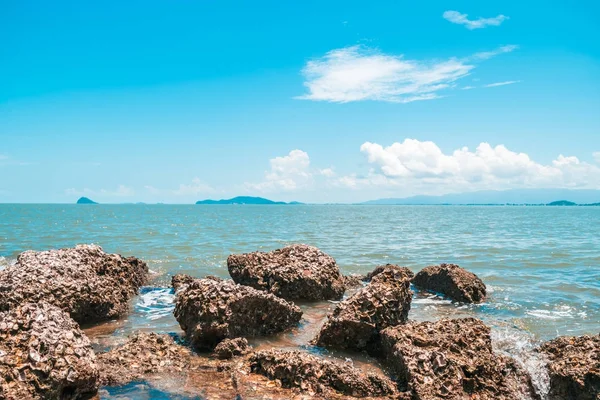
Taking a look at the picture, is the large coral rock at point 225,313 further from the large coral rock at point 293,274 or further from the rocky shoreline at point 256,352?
the large coral rock at point 293,274

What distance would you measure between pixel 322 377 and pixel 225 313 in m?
3.25

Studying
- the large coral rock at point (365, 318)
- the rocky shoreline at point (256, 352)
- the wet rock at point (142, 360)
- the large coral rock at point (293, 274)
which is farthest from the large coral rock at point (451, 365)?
the large coral rock at point (293, 274)

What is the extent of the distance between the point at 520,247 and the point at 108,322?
32264mm

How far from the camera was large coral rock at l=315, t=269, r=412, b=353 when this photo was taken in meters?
10.8

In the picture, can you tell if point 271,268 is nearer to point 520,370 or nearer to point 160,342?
point 160,342

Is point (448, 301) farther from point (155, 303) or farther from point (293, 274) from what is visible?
point (155, 303)

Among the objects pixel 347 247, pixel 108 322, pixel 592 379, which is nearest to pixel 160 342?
pixel 108 322

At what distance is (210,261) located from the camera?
28000mm

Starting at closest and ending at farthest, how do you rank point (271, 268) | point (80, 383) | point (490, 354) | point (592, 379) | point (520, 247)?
1. point (80, 383)
2. point (592, 379)
3. point (490, 354)
4. point (271, 268)
5. point (520, 247)

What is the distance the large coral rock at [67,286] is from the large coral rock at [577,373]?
37.5ft

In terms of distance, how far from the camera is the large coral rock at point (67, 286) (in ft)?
41.2

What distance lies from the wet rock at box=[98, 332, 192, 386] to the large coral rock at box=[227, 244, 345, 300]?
6402mm

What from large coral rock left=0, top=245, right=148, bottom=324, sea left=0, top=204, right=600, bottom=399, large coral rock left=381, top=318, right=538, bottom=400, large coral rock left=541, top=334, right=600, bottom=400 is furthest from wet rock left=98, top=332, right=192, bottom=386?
large coral rock left=541, top=334, right=600, bottom=400

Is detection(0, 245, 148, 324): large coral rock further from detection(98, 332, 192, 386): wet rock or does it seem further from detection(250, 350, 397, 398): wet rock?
detection(250, 350, 397, 398): wet rock
